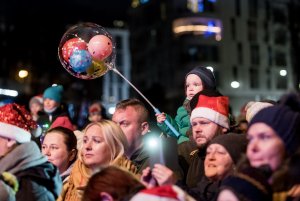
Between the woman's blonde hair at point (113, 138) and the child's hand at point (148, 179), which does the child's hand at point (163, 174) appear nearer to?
the child's hand at point (148, 179)

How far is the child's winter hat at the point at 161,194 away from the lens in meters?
3.54

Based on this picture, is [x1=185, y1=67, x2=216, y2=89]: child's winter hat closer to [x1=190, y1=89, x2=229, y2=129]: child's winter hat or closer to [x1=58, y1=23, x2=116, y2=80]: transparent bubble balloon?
[x1=190, y1=89, x2=229, y2=129]: child's winter hat

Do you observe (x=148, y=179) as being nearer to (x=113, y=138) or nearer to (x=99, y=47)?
(x=113, y=138)

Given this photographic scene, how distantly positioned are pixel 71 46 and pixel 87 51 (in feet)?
0.70

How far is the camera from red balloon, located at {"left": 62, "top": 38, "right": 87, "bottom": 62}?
6.98 m

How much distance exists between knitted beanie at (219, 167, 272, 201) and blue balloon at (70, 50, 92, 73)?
3614 millimetres

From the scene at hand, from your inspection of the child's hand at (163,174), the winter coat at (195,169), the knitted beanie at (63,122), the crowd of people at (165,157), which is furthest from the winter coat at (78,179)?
the knitted beanie at (63,122)

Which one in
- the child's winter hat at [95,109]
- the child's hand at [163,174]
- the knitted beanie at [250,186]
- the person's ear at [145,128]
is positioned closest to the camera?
the knitted beanie at [250,186]

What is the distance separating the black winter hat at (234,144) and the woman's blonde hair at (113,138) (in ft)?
3.48

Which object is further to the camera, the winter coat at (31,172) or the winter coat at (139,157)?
the winter coat at (139,157)

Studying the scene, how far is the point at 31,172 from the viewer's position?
15.8 ft

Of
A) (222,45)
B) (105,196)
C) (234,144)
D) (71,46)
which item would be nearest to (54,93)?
(71,46)

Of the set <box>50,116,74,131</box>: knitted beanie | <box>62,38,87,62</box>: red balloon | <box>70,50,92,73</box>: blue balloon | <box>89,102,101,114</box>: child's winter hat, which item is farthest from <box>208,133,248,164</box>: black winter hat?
<box>89,102,101,114</box>: child's winter hat

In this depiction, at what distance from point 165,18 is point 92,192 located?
205 ft
